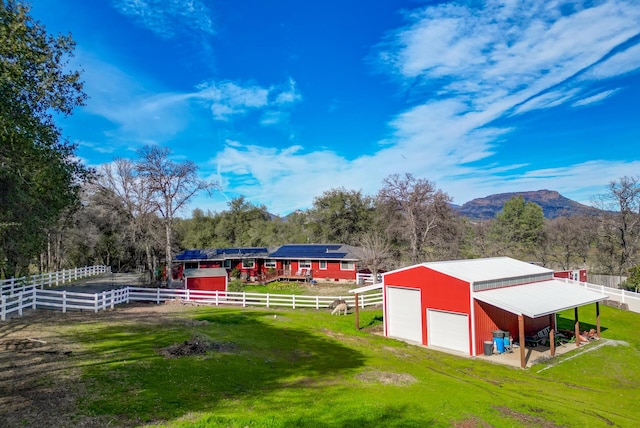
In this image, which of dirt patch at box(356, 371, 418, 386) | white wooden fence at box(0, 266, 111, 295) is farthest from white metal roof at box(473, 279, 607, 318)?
white wooden fence at box(0, 266, 111, 295)

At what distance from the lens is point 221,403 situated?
9250 mm

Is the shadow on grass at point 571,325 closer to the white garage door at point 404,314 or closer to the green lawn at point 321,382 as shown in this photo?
the green lawn at point 321,382

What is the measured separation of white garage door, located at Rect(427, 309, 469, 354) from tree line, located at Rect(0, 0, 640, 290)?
16902mm

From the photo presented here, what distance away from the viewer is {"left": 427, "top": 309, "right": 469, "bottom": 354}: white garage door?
18.2 meters

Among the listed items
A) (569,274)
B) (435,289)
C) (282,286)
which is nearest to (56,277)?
(282,286)

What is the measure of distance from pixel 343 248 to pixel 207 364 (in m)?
33.4

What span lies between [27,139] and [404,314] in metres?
19.8

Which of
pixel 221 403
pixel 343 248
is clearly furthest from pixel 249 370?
pixel 343 248

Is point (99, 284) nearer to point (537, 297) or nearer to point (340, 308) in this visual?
point (340, 308)

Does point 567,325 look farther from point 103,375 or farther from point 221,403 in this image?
point 103,375

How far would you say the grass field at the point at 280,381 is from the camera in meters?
8.57

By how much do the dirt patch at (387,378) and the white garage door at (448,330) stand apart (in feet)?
20.4

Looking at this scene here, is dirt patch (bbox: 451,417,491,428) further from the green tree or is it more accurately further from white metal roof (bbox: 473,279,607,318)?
the green tree

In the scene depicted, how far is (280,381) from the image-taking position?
38.5 ft
